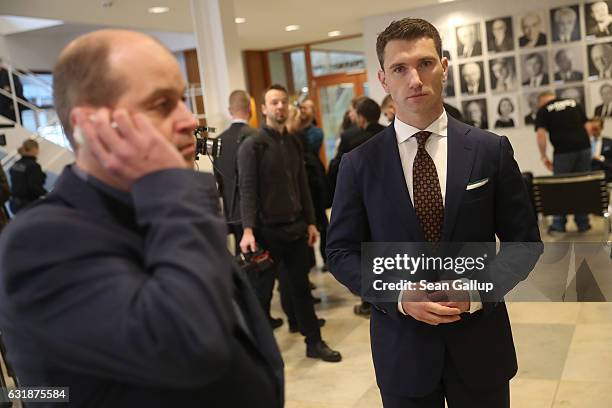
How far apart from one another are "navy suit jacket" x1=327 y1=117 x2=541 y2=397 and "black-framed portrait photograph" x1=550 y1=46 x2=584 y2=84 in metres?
8.86

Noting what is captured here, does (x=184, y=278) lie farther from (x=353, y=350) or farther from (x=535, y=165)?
(x=535, y=165)

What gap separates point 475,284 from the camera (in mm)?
1585

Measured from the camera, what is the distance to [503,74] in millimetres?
10125

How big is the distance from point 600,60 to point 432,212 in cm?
901

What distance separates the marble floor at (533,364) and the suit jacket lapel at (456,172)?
160 cm

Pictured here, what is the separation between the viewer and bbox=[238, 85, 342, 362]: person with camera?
13.4 ft

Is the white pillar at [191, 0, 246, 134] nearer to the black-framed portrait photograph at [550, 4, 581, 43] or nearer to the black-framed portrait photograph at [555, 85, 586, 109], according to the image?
the black-framed portrait photograph at [550, 4, 581, 43]

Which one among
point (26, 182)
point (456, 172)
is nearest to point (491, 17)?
point (26, 182)

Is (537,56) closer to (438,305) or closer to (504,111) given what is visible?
(504,111)

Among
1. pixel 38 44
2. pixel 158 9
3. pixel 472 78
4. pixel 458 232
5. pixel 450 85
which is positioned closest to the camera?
pixel 458 232

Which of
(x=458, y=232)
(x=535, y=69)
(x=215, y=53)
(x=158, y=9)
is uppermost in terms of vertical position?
(x=158, y=9)

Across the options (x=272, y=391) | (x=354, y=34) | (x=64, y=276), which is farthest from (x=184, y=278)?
(x=354, y=34)

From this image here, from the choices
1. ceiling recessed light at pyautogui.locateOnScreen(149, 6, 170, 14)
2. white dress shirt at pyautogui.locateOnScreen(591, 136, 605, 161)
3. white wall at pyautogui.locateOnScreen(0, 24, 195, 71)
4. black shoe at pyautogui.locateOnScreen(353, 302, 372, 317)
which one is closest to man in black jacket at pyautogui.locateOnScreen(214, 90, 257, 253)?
black shoe at pyautogui.locateOnScreen(353, 302, 372, 317)

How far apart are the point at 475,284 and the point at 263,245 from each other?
2709 mm
